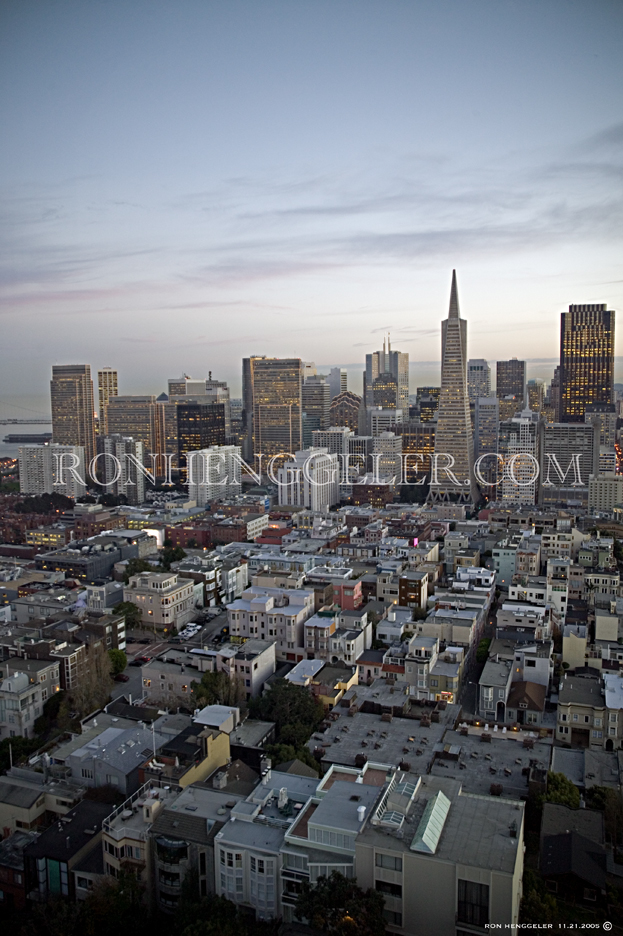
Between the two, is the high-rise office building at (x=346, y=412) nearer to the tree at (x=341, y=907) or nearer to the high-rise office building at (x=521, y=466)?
the high-rise office building at (x=521, y=466)

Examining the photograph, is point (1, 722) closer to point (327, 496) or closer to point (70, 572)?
point (70, 572)

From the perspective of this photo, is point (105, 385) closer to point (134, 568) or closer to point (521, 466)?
point (521, 466)

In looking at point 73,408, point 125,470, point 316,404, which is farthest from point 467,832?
point 316,404

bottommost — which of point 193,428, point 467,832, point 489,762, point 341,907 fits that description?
point 489,762

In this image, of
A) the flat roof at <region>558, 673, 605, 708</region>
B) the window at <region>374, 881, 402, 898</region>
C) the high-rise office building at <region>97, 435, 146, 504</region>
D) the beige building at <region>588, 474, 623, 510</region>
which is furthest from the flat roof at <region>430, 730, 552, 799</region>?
the high-rise office building at <region>97, 435, 146, 504</region>

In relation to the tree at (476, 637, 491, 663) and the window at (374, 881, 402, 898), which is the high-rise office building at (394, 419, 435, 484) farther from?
the window at (374, 881, 402, 898)

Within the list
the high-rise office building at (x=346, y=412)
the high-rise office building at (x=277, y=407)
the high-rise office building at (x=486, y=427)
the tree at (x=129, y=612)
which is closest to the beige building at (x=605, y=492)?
the high-rise office building at (x=486, y=427)
